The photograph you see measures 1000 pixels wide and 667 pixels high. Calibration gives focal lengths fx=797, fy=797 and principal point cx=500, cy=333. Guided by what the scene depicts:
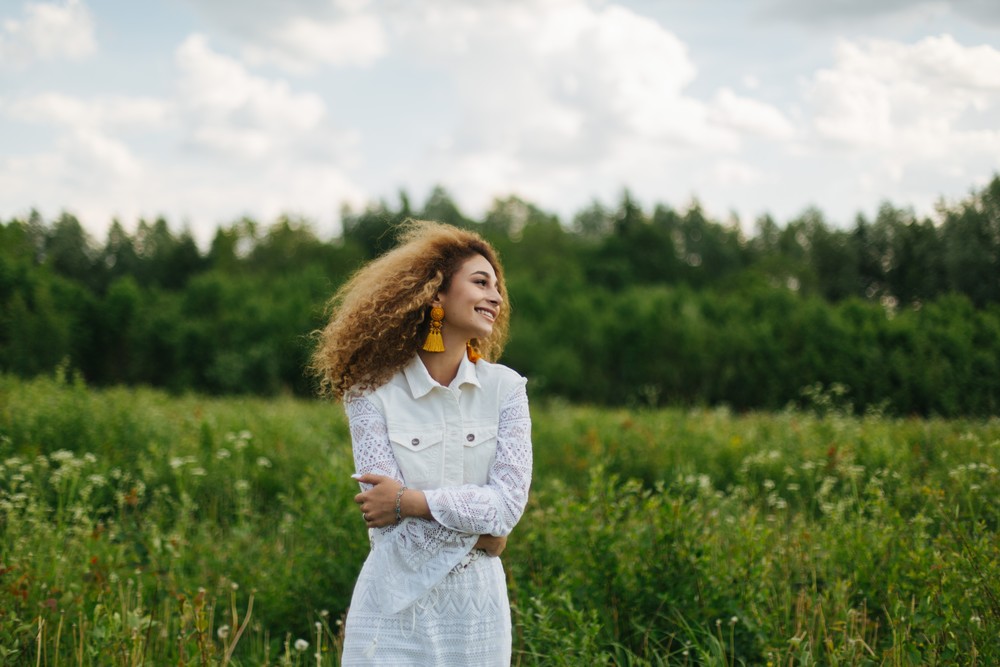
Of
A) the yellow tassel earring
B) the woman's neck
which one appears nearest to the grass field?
the woman's neck

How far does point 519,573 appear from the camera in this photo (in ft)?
15.2

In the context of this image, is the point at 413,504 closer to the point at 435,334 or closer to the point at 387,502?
the point at 387,502

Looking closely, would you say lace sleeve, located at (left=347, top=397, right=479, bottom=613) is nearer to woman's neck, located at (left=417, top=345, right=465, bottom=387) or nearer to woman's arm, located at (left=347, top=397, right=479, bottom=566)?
woman's arm, located at (left=347, top=397, right=479, bottom=566)

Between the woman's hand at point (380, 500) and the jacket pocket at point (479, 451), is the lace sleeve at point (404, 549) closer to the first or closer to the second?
the woman's hand at point (380, 500)

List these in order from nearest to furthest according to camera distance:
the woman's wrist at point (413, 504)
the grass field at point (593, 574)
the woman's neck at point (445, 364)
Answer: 1. the woman's wrist at point (413, 504)
2. the woman's neck at point (445, 364)
3. the grass field at point (593, 574)

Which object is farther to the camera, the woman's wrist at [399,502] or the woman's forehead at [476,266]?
the woman's forehead at [476,266]

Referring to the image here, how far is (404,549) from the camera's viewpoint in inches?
100

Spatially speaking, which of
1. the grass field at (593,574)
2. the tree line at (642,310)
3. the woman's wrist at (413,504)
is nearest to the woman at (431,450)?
the woman's wrist at (413,504)

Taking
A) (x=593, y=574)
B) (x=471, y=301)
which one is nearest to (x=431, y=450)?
(x=471, y=301)

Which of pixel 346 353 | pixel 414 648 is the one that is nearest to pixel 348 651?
pixel 414 648

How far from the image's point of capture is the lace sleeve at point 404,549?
2.51m

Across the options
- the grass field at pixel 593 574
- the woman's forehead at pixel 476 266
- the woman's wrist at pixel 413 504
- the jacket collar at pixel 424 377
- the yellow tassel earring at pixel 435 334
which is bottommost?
the grass field at pixel 593 574

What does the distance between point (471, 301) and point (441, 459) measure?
56 cm

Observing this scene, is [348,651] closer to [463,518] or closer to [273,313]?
[463,518]
